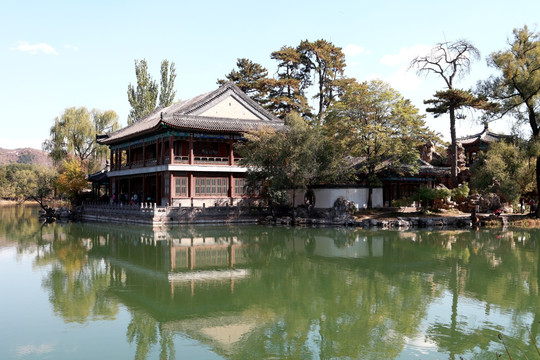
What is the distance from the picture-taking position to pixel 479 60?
103 feet

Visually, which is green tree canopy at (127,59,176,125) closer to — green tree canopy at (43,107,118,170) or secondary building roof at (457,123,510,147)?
green tree canopy at (43,107,118,170)

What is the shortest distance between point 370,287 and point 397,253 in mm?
5795

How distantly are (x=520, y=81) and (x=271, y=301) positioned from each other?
22.5 meters

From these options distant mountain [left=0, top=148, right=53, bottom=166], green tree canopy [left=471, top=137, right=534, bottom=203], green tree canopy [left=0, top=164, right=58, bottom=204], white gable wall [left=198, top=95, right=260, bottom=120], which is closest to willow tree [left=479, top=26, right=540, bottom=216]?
green tree canopy [left=471, top=137, right=534, bottom=203]

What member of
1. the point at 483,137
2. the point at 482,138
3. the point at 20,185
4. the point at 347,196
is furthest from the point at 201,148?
the point at 20,185

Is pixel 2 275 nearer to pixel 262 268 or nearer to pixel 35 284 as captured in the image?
pixel 35 284

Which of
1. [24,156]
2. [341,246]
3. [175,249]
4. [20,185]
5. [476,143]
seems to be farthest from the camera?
[24,156]

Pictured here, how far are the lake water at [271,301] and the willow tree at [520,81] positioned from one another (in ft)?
36.5

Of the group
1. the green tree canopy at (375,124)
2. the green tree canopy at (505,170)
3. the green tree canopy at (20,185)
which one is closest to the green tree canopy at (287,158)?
the green tree canopy at (375,124)

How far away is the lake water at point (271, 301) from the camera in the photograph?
24.1 ft

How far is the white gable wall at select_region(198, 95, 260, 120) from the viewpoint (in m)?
33.1

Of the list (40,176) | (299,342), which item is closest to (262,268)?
(299,342)

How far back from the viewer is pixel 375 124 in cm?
2867

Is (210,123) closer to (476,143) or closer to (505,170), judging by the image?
(505,170)
